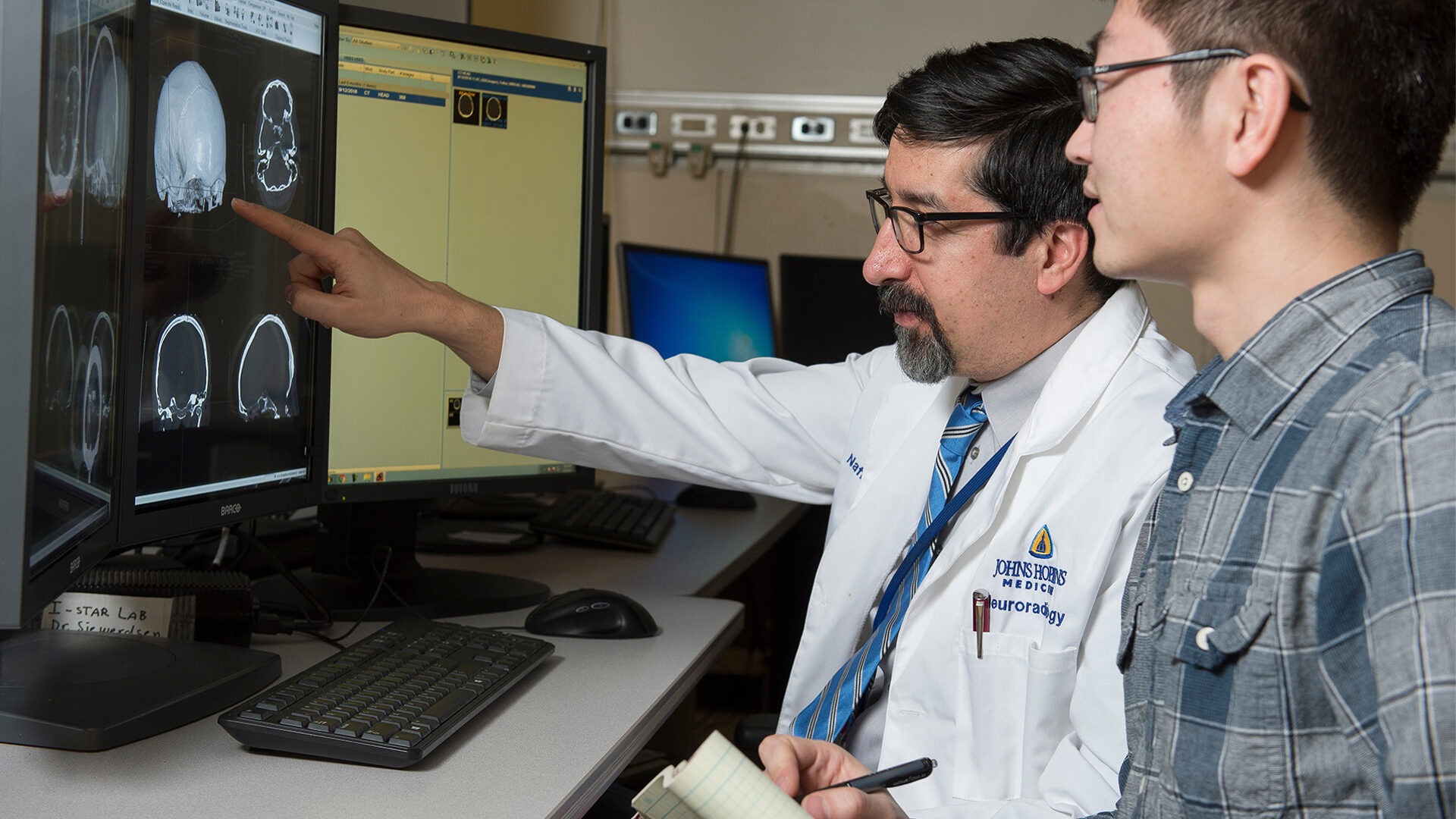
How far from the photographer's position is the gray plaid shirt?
0.58m

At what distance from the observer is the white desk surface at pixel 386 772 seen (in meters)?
0.81

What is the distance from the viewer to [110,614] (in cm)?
111

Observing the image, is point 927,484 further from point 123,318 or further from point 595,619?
point 123,318

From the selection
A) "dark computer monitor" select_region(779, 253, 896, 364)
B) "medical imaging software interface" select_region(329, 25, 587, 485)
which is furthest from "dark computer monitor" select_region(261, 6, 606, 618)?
"dark computer monitor" select_region(779, 253, 896, 364)

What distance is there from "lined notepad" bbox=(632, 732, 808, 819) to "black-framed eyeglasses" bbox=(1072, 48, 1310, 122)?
1.65ft

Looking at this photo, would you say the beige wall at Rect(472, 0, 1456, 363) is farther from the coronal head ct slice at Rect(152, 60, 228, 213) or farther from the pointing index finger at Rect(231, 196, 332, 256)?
the coronal head ct slice at Rect(152, 60, 228, 213)

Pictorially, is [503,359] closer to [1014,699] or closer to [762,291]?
[1014,699]

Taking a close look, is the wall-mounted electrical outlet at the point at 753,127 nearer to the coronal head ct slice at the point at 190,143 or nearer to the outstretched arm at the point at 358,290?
the outstretched arm at the point at 358,290

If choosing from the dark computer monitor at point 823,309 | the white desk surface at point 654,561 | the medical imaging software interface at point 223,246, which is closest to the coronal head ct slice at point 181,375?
the medical imaging software interface at point 223,246

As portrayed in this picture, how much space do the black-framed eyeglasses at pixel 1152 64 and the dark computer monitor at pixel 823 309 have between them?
6.32 ft

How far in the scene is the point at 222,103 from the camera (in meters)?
1.05

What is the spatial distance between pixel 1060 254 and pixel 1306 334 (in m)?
0.62

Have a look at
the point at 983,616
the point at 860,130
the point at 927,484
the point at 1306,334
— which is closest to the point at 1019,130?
the point at 927,484

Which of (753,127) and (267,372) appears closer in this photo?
(267,372)
